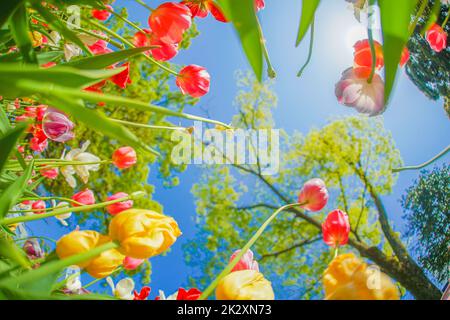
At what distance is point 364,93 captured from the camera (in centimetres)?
31

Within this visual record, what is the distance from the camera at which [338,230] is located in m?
0.40

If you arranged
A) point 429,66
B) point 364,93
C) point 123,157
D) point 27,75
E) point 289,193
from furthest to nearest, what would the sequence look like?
1. point 289,193
2. point 429,66
3. point 123,157
4. point 364,93
5. point 27,75

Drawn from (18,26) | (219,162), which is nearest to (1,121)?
(18,26)

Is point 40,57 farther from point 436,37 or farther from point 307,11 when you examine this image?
point 436,37

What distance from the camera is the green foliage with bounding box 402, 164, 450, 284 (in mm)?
2703

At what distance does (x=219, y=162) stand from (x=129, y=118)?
836 millimetres

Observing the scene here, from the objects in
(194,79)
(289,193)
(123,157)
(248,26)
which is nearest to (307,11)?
(248,26)

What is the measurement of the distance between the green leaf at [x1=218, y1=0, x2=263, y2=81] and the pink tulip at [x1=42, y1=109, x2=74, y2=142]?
1.93 ft

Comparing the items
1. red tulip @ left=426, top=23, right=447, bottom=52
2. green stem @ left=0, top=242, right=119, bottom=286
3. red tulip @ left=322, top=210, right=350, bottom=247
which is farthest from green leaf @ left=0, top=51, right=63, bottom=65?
red tulip @ left=426, top=23, right=447, bottom=52

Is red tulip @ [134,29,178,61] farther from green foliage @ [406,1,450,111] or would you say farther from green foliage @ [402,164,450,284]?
green foliage @ [402,164,450,284]

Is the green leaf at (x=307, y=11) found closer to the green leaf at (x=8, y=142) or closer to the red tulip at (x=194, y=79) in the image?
the green leaf at (x=8, y=142)

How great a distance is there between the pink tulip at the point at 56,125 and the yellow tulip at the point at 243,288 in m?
0.54

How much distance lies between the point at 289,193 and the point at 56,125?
3.02 meters
